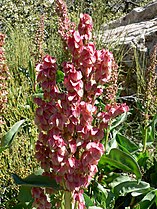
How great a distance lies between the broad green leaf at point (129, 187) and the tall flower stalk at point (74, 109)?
24.7 inches

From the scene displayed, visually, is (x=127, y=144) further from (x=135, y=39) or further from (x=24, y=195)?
(x=135, y=39)

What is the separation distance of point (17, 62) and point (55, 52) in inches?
22.1

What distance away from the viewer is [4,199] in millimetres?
2744

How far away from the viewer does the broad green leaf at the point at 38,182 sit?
1667mm

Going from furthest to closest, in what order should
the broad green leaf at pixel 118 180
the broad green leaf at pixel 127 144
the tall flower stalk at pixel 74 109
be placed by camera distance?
the broad green leaf at pixel 127 144 < the broad green leaf at pixel 118 180 < the tall flower stalk at pixel 74 109

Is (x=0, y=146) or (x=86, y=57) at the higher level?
(x=86, y=57)

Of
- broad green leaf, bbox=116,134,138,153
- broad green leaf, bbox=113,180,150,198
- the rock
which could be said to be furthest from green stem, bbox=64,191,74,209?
the rock

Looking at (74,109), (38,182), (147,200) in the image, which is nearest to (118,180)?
(147,200)

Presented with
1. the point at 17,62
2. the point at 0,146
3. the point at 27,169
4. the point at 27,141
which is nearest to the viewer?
the point at 0,146

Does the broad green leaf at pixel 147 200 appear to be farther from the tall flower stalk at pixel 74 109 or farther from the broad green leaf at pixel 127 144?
the tall flower stalk at pixel 74 109

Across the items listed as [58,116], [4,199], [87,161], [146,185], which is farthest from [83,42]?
[4,199]

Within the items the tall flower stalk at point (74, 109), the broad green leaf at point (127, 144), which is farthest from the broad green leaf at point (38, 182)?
the broad green leaf at point (127, 144)

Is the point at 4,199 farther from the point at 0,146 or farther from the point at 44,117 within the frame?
the point at 44,117

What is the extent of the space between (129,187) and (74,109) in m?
0.79
